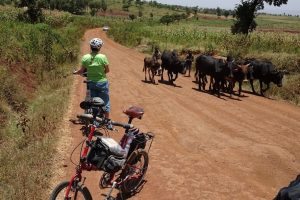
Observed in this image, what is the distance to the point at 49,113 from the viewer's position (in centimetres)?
1247

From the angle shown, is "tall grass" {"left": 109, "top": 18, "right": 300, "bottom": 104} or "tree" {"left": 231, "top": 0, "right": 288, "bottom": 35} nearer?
"tall grass" {"left": 109, "top": 18, "right": 300, "bottom": 104}

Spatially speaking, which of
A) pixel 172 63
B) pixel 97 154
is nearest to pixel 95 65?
pixel 97 154

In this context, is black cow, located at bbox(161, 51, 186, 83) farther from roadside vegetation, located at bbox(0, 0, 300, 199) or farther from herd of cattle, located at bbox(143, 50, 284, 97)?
roadside vegetation, located at bbox(0, 0, 300, 199)

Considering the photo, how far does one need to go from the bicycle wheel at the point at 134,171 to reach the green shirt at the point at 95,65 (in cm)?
299

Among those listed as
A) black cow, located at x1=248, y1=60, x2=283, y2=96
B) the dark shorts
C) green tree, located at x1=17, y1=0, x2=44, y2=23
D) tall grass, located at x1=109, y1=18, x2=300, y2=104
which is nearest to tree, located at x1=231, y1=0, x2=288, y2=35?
tall grass, located at x1=109, y1=18, x2=300, y2=104

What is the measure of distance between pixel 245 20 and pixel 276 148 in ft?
138

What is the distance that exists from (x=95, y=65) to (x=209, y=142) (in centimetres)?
371

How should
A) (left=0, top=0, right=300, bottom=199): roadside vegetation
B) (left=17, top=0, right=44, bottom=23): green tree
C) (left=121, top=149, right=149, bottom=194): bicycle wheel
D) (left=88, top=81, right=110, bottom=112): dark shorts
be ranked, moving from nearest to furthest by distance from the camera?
(left=121, top=149, right=149, bottom=194): bicycle wheel < (left=0, top=0, right=300, bottom=199): roadside vegetation < (left=88, top=81, right=110, bottom=112): dark shorts < (left=17, top=0, right=44, bottom=23): green tree

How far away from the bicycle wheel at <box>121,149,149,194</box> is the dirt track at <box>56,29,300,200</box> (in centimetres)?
24

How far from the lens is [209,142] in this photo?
11.1 meters

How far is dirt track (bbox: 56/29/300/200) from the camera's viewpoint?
822cm

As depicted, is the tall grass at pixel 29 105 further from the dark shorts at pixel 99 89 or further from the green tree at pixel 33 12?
the green tree at pixel 33 12

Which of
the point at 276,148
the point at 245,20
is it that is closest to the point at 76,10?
the point at 245,20

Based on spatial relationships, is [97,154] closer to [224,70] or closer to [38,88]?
[224,70]
